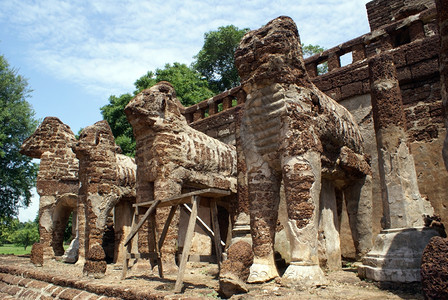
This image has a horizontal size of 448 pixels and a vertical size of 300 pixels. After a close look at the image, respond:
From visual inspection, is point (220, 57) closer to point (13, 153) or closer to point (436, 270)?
point (13, 153)

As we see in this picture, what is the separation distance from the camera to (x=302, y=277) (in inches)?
162

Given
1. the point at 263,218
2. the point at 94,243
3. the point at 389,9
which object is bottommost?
the point at 94,243

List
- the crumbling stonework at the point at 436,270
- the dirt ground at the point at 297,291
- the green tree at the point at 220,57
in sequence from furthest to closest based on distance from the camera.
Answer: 1. the green tree at the point at 220,57
2. the dirt ground at the point at 297,291
3. the crumbling stonework at the point at 436,270

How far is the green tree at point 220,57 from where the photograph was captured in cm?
2527

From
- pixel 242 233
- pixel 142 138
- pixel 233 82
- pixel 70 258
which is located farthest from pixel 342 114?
pixel 233 82

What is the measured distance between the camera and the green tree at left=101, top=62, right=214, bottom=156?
764 inches

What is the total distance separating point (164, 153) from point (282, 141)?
2965mm

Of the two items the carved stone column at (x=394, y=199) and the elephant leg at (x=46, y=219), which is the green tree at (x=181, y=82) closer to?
the elephant leg at (x=46, y=219)

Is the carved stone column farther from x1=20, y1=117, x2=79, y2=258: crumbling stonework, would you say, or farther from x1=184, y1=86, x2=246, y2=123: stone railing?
x1=20, y1=117, x2=79, y2=258: crumbling stonework

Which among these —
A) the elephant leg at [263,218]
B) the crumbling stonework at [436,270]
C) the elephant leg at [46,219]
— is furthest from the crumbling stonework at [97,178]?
the crumbling stonework at [436,270]

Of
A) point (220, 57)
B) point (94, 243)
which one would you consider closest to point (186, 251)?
point (94, 243)

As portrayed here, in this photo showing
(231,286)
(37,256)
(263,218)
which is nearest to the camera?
(231,286)

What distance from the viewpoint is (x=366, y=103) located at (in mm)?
7848

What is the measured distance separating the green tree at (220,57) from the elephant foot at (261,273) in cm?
2083
